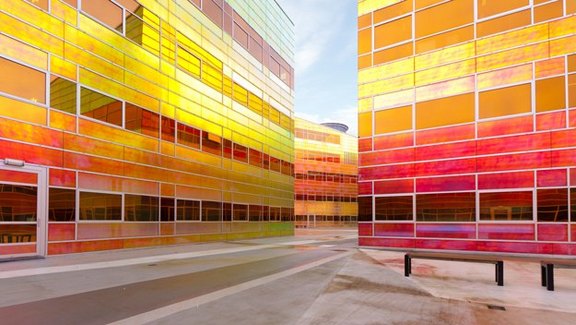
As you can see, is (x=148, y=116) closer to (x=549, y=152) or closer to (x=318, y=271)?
(x=318, y=271)

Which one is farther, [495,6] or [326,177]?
[326,177]

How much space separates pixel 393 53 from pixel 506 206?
10.7 meters

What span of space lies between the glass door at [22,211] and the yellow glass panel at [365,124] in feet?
56.2

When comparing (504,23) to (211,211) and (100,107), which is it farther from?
(211,211)

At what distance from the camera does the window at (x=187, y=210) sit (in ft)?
81.8

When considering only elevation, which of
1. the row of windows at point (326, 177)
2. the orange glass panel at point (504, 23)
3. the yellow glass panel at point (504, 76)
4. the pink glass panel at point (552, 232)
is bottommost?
the pink glass panel at point (552, 232)

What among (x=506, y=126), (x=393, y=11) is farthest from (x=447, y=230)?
(x=393, y=11)

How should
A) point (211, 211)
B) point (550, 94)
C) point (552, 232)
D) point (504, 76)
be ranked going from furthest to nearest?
point (211, 211) < point (504, 76) < point (550, 94) < point (552, 232)

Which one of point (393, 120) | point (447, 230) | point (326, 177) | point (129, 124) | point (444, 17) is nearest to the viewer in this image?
point (129, 124)

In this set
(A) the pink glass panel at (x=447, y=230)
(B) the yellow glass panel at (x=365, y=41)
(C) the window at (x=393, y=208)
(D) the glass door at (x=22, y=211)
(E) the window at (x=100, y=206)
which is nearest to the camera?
(D) the glass door at (x=22, y=211)

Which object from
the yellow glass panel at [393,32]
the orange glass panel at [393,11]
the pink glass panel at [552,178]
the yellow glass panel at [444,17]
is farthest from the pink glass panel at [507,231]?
the orange glass panel at [393,11]

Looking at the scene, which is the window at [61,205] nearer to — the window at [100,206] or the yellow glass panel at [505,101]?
the window at [100,206]

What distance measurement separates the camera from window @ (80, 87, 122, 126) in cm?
1861

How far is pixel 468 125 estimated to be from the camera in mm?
21344
